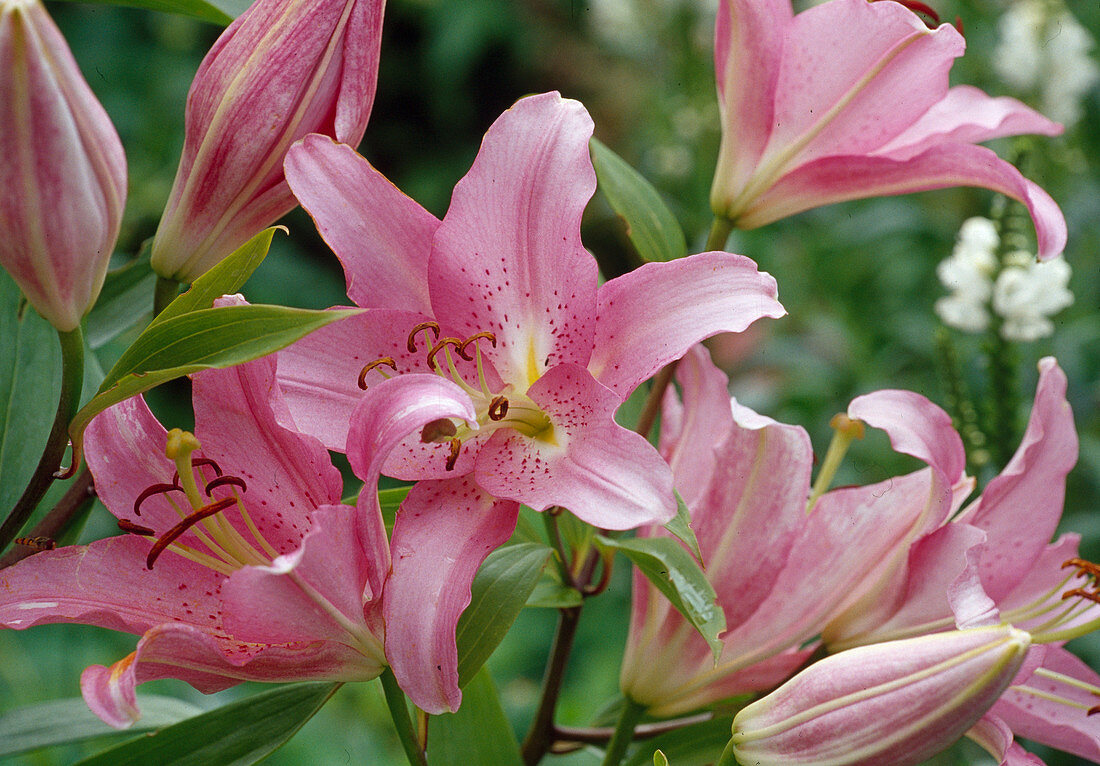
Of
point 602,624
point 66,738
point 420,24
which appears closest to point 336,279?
point 420,24

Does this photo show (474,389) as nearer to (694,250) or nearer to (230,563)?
(230,563)

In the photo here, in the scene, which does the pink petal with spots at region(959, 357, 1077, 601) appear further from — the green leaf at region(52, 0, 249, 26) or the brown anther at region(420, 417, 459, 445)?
the green leaf at region(52, 0, 249, 26)

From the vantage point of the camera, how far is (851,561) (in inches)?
17.0

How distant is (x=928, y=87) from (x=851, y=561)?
0.20m

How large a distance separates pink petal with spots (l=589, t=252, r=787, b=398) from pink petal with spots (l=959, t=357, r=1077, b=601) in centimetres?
16

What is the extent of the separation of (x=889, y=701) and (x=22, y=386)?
1.28 feet

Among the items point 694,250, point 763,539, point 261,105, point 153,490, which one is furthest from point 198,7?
point 694,250

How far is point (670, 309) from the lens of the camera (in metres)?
0.35

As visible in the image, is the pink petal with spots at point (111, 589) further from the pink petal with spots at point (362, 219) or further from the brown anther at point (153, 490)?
the pink petal with spots at point (362, 219)

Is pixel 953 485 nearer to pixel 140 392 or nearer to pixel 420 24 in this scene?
pixel 140 392

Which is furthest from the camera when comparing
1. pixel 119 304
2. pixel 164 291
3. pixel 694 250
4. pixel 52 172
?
pixel 694 250

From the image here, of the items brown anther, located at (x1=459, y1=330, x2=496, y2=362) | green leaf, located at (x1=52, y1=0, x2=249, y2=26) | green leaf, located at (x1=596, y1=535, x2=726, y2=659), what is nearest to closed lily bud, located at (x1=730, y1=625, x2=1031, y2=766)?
green leaf, located at (x1=596, y1=535, x2=726, y2=659)

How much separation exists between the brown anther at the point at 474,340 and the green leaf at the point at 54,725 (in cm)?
20

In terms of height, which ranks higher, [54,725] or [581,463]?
[581,463]
